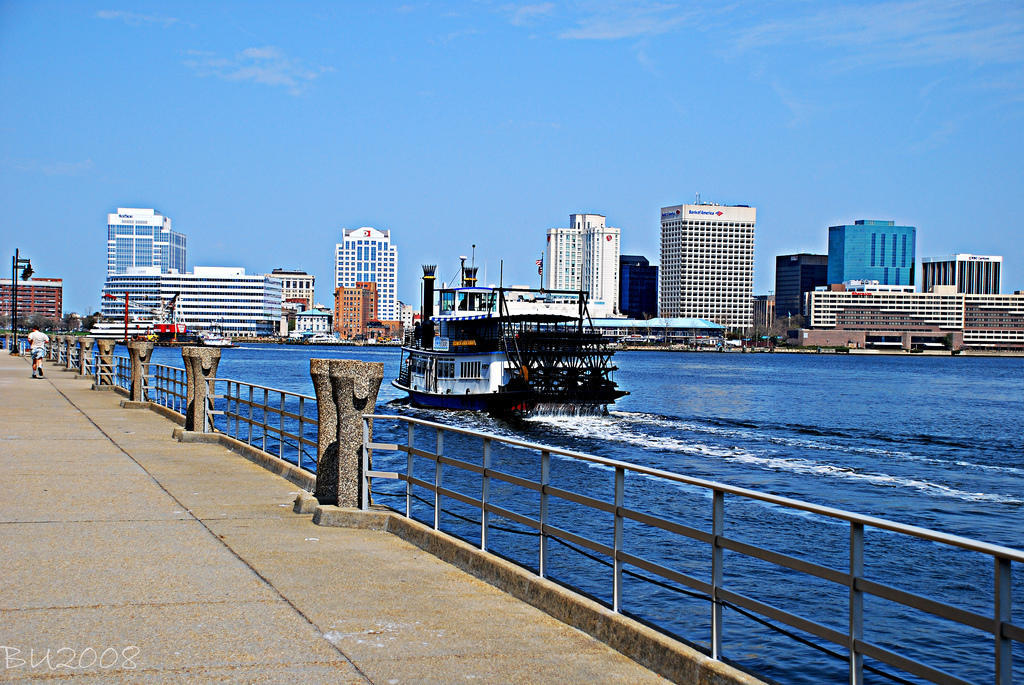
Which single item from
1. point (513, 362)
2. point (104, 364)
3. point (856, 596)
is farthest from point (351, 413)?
point (513, 362)

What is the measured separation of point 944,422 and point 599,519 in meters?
40.4

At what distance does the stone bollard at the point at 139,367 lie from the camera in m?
29.1

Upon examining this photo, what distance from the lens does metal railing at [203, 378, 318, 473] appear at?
54.1 ft

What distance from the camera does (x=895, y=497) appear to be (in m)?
28.3

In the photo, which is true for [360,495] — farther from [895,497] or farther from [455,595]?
[895,497]

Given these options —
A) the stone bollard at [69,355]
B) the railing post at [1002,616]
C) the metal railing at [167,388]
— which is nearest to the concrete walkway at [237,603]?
the railing post at [1002,616]

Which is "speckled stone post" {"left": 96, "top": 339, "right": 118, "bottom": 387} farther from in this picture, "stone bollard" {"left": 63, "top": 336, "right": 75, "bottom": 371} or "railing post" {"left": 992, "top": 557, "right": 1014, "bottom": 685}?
"railing post" {"left": 992, "top": 557, "right": 1014, "bottom": 685}

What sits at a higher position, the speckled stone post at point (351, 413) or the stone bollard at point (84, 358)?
the speckled stone post at point (351, 413)

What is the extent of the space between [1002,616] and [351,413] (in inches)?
312

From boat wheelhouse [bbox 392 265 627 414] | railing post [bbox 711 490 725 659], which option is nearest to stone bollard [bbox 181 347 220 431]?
railing post [bbox 711 490 725 659]

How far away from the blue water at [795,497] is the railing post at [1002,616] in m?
2.59

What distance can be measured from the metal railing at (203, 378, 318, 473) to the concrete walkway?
229cm

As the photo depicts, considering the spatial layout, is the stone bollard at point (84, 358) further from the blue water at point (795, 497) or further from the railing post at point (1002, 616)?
the railing post at point (1002, 616)

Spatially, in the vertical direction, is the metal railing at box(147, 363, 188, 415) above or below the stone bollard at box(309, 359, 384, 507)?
below
